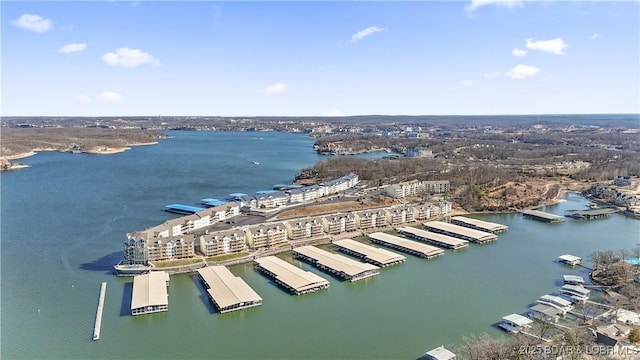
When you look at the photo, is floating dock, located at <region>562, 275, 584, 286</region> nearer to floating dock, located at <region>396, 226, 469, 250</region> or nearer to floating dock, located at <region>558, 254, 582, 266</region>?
floating dock, located at <region>558, 254, 582, 266</region>

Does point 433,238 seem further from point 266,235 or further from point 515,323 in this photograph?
point 515,323

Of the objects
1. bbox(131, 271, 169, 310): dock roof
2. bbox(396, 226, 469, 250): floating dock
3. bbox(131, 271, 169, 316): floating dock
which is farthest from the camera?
bbox(396, 226, 469, 250): floating dock

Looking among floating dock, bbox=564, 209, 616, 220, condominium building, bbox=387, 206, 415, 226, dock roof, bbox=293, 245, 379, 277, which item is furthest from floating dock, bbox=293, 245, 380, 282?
floating dock, bbox=564, 209, 616, 220

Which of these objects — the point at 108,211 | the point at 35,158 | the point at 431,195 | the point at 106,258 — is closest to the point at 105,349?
the point at 106,258

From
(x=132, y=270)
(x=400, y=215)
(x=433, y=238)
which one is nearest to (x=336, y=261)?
(x=433, y=238)

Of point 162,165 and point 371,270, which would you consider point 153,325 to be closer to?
point 371,270

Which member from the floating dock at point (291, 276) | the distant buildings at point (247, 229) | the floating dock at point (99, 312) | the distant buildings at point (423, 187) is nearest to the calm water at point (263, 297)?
the floating dock at point (99, 312)
